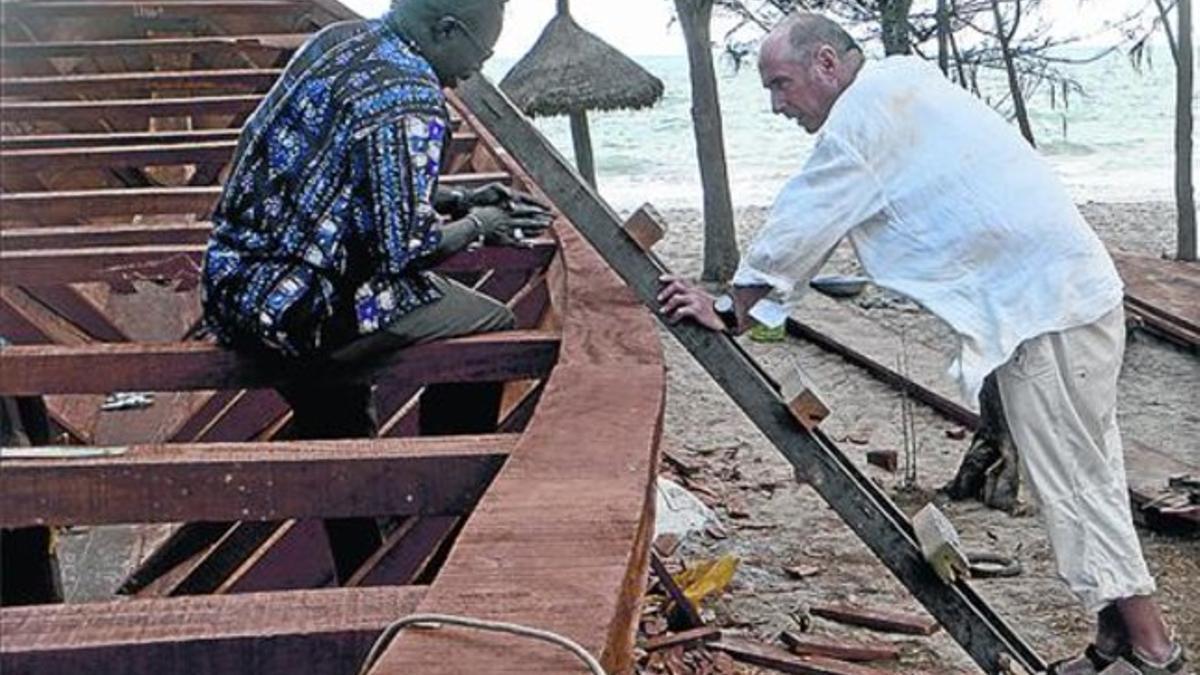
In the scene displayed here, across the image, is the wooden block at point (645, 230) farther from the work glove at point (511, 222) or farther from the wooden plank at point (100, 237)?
the wooden plank at point (100, 237)

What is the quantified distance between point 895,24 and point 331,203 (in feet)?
40.8

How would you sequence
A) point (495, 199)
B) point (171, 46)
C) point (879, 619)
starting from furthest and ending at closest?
point (171, 46), point (879, 619), point (495, 199)

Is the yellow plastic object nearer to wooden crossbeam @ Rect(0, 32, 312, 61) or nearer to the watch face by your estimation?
the watch face

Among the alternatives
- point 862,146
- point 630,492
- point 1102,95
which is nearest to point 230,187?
point 630,492

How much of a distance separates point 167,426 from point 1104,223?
1990 centimetres

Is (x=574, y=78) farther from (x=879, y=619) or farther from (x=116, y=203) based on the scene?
(x=116, y=203)

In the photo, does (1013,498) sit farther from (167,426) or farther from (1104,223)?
(1104,223)

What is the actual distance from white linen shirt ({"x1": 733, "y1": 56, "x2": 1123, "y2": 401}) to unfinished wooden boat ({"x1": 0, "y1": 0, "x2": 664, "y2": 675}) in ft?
2.21

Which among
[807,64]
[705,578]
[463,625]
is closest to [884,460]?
[705,578]

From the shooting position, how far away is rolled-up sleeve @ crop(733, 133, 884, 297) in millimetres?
3635

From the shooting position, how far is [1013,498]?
290 inches

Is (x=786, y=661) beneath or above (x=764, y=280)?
beneath

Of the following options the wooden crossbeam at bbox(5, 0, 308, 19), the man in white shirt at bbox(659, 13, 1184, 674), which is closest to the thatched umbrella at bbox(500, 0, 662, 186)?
the wooden crossbeam at bbox(5, 0, 308, 19)

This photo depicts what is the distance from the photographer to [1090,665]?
3.83 metres
